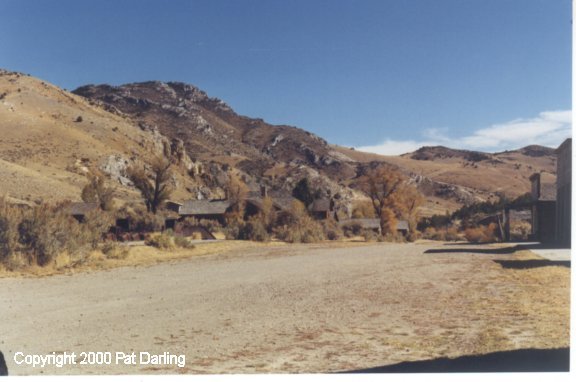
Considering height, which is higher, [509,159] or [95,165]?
[509,159]

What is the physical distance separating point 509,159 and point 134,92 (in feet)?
342

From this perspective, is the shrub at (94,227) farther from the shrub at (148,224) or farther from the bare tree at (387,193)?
the bare tree at (387,193)

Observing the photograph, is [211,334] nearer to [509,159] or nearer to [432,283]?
[432,283]

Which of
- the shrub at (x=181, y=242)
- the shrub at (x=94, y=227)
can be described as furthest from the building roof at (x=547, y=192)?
the shrub at (x=94, y=227)

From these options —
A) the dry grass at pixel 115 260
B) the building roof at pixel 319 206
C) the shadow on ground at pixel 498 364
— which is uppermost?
the building roof at pixel 319 206

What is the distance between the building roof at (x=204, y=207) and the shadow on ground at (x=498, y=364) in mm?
53758

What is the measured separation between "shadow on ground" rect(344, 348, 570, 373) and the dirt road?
29 cm

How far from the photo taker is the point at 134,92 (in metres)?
152

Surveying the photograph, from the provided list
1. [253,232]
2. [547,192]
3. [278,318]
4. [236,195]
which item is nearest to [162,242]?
[253,232]

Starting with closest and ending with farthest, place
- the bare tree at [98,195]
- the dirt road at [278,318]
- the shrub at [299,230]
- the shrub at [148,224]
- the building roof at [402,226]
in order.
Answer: the dirt road at [278,318] → the shrub at [148,224] → the shrub at [299,230] → the bare tree at [98,195] → the building roof at [402,226]

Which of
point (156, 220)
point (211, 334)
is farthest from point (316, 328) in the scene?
point (156, 220)

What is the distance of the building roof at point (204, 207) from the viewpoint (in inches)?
2397

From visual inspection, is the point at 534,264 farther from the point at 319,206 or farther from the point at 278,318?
the point at 319,206

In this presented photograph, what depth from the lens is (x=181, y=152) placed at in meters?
96.2
